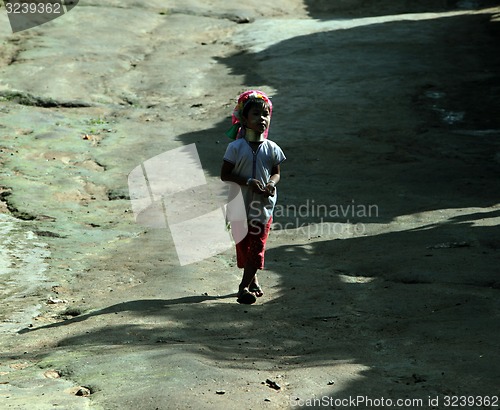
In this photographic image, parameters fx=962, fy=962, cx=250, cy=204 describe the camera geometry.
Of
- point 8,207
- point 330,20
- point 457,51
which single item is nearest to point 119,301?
point 8,207

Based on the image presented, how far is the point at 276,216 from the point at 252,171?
9.76ft

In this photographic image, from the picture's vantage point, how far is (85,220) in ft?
31.2

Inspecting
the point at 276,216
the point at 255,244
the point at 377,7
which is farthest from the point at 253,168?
the point at 377,7

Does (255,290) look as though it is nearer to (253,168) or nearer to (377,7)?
(253,168)

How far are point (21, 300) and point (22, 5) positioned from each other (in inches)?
476

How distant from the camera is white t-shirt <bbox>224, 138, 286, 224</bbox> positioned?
688cm

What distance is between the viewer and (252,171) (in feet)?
22.6

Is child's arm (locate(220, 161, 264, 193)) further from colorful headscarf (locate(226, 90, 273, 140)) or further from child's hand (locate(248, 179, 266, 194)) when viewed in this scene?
colorful headscarf (locate(226, 90, 273, 140))

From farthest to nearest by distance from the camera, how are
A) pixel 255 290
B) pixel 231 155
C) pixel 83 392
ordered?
pixel 255 290, pixel 231 155, pixel 83 392

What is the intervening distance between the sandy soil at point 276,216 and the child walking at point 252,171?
33 cm

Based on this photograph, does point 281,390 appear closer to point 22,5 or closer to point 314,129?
point 314,129

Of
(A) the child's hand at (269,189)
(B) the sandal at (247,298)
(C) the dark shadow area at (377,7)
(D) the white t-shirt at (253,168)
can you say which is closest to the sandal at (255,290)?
(B) the sandal at (247,298)

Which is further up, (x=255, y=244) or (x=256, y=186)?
(x=256, y=186)
